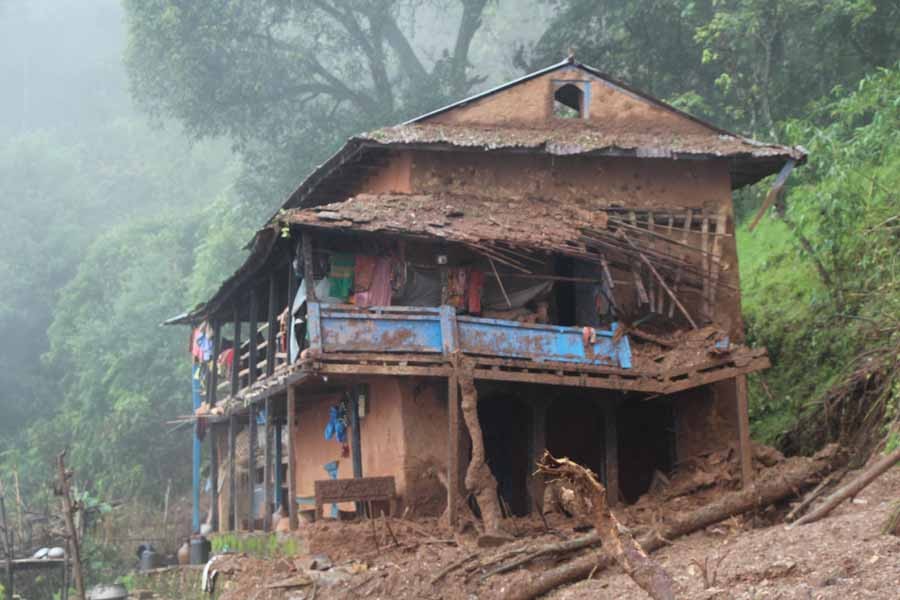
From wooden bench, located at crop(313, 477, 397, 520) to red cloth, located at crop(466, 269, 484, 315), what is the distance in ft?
9.89

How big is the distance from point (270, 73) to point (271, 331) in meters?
21.4

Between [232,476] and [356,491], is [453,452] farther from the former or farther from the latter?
[232,476]

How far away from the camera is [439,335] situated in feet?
57.7

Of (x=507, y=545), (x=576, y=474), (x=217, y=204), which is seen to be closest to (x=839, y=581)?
(x=576, y=474)

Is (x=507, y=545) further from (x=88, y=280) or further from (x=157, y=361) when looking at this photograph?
(x=88, y=280)

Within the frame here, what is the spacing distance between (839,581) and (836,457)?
6.62 m

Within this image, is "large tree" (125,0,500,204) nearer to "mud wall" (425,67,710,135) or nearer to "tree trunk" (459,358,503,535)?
"mud wall" (425,67,710,135)

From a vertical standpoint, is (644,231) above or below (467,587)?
above

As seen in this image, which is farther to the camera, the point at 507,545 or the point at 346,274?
the point at 346,274

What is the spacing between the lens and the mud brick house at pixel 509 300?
17688 millimetres

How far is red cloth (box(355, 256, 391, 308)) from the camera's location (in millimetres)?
18344

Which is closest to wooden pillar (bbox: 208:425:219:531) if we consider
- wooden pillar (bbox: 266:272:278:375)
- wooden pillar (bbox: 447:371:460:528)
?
wooden pillar (bbox: 266:272:278:375)

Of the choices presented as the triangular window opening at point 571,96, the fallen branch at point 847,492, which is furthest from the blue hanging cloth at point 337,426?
the fallen branch at point 847,492

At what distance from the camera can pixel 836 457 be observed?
1684cm
